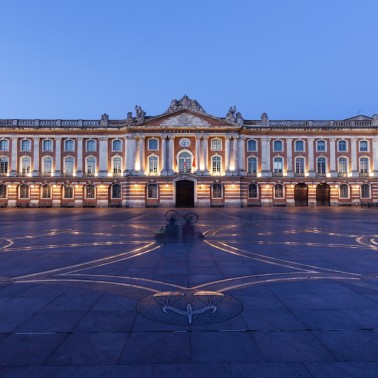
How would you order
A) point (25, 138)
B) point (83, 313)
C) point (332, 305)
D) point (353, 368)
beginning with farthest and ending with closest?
point (25, 138) < point (332, 305) < point (83, 313) < point (353, 368)

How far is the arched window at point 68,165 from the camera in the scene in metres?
47.1

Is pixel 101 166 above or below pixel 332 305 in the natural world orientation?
above

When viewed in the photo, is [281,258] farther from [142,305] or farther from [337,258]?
[142,305]

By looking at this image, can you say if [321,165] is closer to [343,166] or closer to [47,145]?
[343,166]

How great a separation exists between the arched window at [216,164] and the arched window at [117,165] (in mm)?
15093

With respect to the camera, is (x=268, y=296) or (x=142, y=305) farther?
(x=268, y=296)

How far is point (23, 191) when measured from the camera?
4669 centimetres

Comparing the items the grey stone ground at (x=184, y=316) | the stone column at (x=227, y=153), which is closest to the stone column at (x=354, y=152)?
the stone column at (x=227, y=153)

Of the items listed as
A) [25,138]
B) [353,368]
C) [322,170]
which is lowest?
[353,368]

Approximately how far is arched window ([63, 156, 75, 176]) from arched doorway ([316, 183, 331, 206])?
40969 millimetres

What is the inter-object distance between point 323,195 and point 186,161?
77.6 feet

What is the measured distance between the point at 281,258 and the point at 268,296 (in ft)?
11.5

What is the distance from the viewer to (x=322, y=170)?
157 feet

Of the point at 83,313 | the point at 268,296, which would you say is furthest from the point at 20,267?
A: the point at 268,296
